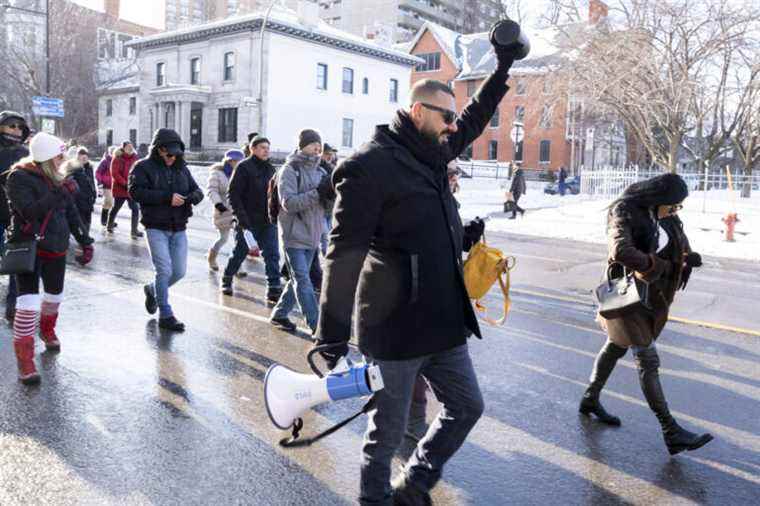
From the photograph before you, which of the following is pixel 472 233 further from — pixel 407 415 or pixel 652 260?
pixel 652 260

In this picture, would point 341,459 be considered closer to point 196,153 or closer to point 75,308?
point 75,308

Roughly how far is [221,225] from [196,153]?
32.7m

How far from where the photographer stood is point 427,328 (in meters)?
2.94

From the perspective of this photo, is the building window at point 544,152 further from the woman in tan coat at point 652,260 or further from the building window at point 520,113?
the woman in tan coat at point 652,260

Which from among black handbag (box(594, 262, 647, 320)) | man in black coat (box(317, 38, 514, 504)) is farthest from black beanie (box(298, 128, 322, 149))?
man in black coat (box(317, 38, 514, 504))

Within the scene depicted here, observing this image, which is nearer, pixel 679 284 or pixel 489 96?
pixel 489 96

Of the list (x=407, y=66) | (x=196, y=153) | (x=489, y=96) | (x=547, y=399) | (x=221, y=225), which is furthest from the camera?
(x=407, y=66)

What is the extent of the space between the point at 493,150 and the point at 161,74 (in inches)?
999

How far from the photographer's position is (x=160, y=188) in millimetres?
6543

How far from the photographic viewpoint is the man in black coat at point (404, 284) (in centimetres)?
286

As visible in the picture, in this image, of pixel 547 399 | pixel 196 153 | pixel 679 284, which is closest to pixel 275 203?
pixel 547 399

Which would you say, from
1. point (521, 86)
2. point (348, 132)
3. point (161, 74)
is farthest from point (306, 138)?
point (161, 74)

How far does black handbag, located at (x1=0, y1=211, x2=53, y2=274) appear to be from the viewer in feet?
16.5

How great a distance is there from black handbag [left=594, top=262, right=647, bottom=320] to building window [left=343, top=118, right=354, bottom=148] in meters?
41.0
